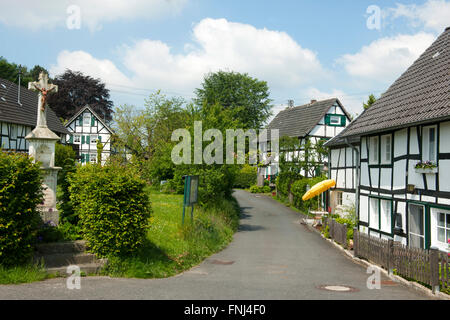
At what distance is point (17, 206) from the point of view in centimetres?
861

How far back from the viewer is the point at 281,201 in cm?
3684

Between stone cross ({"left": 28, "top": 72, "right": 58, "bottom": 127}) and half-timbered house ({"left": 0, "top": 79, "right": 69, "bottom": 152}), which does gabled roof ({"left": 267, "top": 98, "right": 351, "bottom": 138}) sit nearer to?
half-timbered house ({"left": 0, "top": 79, "right": 69, "bottom": 152})

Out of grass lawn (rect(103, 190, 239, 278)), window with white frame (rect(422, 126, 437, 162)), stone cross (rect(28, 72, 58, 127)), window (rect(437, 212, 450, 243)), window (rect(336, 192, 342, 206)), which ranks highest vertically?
stone cross (rect(28, 72, 58, 127))

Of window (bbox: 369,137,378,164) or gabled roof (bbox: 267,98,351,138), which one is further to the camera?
gabled roof (bbox: 267,98,351,138)

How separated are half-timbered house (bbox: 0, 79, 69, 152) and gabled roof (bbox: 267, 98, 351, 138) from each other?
2322cm

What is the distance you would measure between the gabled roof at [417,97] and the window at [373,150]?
2.47ft

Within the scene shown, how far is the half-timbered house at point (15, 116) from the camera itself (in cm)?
2936

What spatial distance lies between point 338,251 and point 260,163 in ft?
100

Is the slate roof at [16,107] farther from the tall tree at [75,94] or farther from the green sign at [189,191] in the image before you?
the green sign at [189,191]

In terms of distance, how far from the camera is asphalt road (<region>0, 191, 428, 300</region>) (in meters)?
8.00

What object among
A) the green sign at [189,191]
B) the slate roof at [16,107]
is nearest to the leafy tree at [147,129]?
the slate roof at [16,107]

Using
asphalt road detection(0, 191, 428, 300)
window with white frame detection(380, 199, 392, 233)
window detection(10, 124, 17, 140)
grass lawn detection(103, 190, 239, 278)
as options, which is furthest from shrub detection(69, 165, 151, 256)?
window detection(10, 124, 17, 140)

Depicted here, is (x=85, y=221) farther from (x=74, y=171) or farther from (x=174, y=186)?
(x=174, y=186)

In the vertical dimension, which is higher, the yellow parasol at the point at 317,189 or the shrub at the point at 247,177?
the shrub at the point at 247,177
